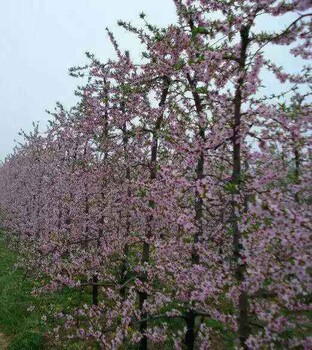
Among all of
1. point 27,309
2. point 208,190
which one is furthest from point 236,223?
point 27,309

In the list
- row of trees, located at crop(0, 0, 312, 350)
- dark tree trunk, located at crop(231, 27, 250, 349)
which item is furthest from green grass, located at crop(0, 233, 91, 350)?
dark tree trunk, located at crop(231, 27, 250, 349)

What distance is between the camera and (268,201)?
5266 mm

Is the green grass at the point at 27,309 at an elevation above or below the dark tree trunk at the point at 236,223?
below

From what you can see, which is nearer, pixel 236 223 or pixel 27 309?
pixel 236 223

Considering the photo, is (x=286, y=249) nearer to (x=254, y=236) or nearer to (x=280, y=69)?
(x=254, y=236)

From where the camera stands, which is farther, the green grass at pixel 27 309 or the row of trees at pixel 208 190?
the green grass at pixel 27 309

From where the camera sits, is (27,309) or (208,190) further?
(27,309)

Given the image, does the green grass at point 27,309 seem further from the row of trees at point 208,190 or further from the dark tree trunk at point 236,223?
the dark tree trunk at point 236,223

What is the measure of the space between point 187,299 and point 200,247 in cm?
128

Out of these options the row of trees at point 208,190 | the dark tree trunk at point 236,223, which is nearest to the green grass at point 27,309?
the row of trees at point 208,190

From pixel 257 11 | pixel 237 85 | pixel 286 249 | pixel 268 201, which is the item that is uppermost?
pixel 257 11

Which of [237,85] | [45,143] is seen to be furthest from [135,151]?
[45,143]

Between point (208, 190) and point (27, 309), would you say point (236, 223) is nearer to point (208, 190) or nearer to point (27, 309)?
point (208, 190)

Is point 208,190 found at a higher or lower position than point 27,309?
higher
